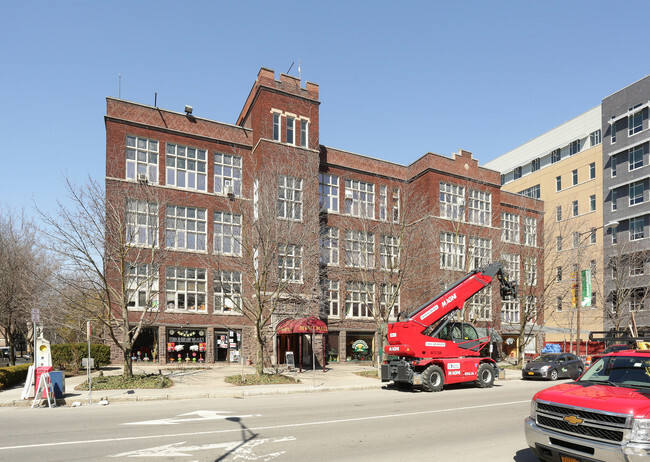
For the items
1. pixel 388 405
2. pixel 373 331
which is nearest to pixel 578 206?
pixel 373 331

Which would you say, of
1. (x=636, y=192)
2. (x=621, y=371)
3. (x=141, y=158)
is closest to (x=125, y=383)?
(x=141, y=158)

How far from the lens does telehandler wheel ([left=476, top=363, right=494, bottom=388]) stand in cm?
1969

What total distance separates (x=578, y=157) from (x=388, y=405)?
176 ft

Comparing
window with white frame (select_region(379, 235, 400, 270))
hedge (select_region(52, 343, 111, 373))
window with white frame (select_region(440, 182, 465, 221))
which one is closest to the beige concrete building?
window with white frame (select_region(440, 182, 465, 221))

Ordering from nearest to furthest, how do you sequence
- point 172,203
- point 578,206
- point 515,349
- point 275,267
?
point 275,267, point 172,203, point 515,349, point 578,206

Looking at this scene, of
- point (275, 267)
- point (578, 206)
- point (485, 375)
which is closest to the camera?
point (485, 375)

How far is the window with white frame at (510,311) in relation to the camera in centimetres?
4366

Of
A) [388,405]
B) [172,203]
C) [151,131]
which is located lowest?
[388,405]

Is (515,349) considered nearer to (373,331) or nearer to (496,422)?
(373,331)

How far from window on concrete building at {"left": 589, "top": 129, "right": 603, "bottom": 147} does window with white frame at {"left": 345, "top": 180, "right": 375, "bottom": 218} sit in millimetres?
33465

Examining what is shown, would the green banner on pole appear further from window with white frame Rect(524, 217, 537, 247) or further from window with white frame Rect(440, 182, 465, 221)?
window with white frame Rect(440, 182, 465, 221)

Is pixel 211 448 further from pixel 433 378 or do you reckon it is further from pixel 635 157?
pixel 635 157

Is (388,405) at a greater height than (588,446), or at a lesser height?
lesser

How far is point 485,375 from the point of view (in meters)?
20.0
